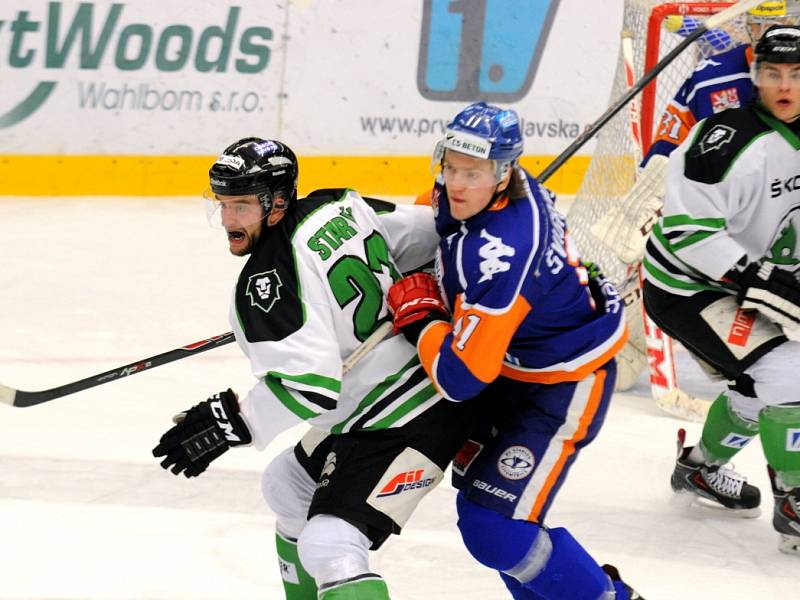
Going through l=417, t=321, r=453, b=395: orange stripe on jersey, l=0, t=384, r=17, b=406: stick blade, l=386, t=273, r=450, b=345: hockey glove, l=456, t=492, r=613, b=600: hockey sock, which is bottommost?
l=456, t=492, r=613, b=600: hockey sock

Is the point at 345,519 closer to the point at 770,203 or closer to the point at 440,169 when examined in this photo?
the point at 440,169

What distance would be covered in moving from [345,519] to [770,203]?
135 centimetres

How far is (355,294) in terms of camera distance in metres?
2.54

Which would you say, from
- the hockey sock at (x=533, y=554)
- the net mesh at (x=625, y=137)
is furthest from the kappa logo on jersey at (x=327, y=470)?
the net mesh at (x=625, y=137)

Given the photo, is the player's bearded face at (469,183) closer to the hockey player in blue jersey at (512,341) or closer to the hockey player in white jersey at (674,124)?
the hockey player in blue jersey at (512,341)

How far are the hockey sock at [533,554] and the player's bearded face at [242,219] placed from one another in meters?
0.63

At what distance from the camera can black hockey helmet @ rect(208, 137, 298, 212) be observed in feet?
8.20

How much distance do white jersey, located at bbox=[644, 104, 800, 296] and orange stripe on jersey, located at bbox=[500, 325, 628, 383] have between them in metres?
0.63

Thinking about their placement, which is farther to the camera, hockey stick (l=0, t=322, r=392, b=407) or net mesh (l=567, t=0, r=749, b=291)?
net mesh (l=567, t=0, r=749, b=291)

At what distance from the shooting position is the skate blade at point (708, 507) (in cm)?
378

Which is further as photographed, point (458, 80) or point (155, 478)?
point (458, 80)

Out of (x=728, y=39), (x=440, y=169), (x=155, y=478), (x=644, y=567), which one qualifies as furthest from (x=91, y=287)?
(x=440, y=169)

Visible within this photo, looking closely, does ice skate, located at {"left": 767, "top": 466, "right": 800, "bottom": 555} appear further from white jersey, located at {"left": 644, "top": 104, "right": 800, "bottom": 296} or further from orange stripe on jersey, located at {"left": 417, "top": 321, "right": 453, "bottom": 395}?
orange stripe on jersey, located at {"left": 417, "top": 321, "right": 453, "bottom": 395}

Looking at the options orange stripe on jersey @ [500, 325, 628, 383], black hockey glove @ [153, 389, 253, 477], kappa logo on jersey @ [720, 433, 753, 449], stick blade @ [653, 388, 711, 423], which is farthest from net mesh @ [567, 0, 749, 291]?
black hockey glove @ [153, 389, 253, 477]
